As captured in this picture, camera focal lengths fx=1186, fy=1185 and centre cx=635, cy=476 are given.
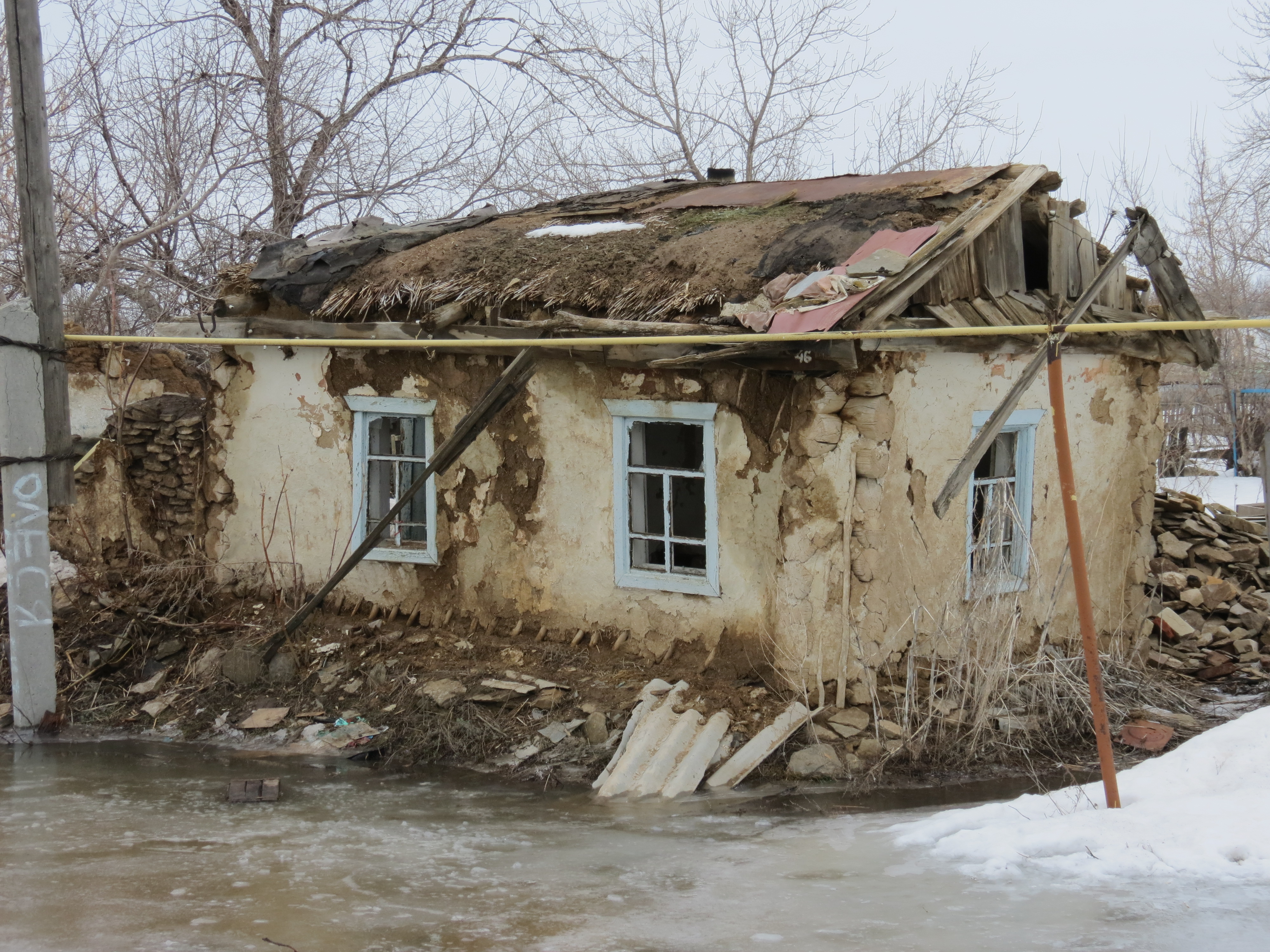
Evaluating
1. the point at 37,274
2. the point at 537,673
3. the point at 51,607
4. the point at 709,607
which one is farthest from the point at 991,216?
the point at 51,607

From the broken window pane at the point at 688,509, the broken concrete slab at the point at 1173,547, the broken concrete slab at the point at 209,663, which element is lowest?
the broken concrete slab at the point at 209,663

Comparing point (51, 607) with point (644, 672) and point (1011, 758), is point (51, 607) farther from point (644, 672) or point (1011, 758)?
point (1011, 758)

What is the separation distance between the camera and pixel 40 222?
7.81 metres

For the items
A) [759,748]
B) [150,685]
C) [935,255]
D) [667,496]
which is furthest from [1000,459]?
[150,685]

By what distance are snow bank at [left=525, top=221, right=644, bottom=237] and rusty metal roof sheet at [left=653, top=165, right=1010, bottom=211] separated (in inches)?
20.7

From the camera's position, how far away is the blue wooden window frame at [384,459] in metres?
8.87

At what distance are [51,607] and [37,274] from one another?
2320 mm

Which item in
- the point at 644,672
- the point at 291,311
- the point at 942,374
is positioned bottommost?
the point at 644,672

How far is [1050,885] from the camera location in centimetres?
439

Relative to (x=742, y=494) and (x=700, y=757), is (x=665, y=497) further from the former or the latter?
(x=700, y=757)

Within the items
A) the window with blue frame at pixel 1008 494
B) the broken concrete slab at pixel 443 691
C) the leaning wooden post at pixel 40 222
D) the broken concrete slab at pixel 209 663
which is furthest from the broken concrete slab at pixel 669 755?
the leaning wooden post at pixel 40 222

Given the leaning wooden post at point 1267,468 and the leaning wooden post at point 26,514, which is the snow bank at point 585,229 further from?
the leaning wooden post at point 1267,468

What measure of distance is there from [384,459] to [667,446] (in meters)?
2.19

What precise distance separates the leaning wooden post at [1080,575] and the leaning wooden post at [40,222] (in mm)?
6323
